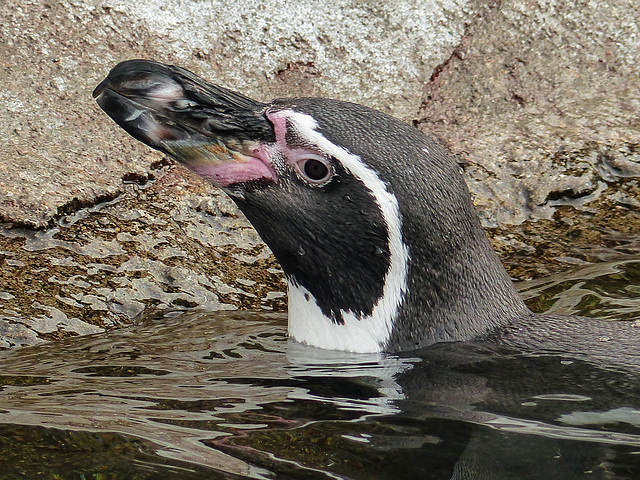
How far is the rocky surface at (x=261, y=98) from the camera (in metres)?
4.07

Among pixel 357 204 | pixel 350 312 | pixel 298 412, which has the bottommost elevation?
pixel 298 412

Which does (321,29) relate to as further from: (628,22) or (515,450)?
(515,450)

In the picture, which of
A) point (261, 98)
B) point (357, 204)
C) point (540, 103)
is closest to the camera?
point (357, 204)

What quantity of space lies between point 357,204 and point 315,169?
18 cm

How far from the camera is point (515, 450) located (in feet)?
7.24

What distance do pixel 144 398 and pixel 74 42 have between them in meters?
2.87

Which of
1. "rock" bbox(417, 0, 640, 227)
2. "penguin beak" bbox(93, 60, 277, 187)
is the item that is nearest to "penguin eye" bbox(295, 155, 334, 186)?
"penguin beak" bbox(93, 60, 277, 187)

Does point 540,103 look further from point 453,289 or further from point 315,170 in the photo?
point 315,170

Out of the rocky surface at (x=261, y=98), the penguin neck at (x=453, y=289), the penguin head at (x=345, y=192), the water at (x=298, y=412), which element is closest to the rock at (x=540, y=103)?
the rocky surface at (x=261, y=98)

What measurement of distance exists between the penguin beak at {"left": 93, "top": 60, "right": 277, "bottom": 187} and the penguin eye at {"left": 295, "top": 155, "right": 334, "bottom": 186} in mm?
105

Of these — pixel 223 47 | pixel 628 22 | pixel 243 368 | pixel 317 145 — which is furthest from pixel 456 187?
pixel 628 22

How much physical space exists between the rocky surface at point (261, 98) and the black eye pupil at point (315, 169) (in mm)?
1160

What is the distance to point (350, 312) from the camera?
3.31 metres

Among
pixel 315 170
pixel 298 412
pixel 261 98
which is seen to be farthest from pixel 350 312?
pixel 261 98
